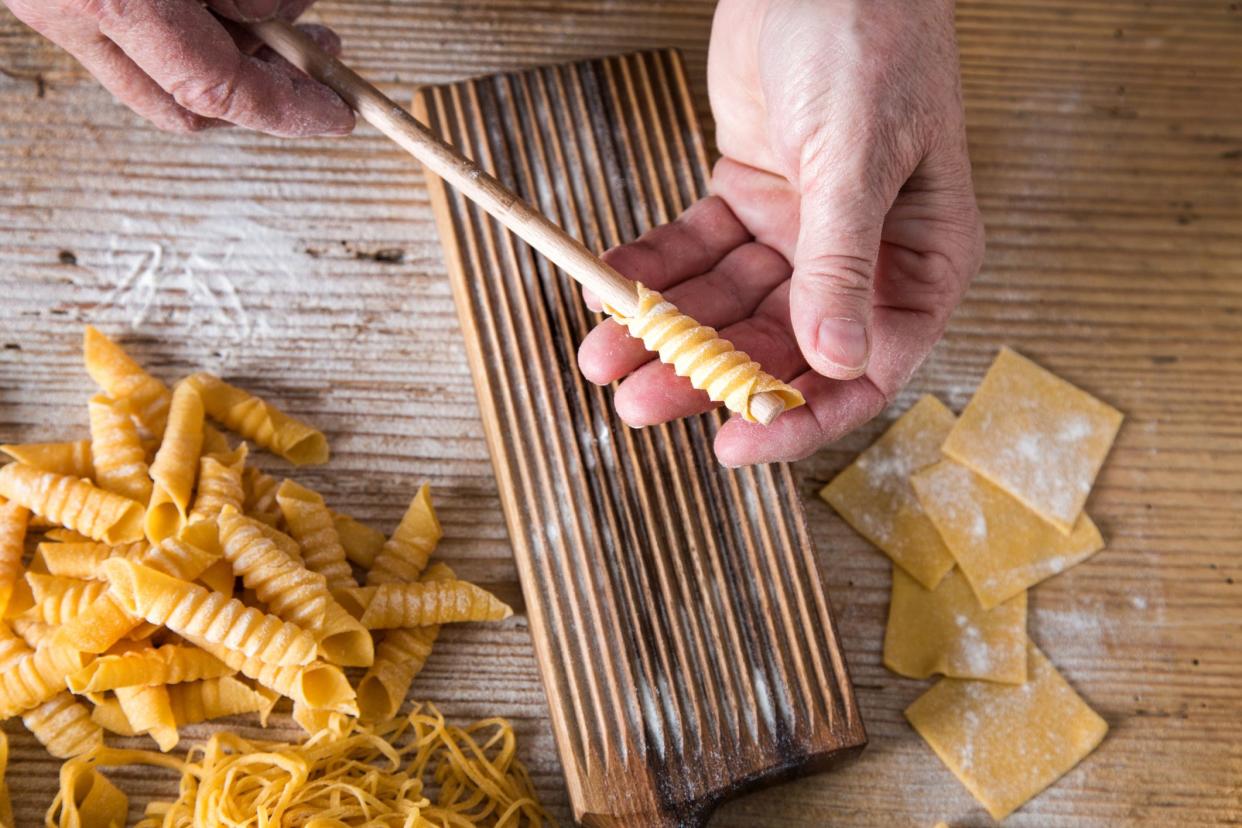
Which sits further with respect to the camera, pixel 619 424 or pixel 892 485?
pixel 892 485

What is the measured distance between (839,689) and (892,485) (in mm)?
312

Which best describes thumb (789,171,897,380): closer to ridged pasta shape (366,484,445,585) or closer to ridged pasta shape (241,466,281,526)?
ridged pasta shape (366,484,445,585)

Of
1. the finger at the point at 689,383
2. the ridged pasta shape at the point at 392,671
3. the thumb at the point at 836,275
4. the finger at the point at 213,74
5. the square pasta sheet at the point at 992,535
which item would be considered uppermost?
the finger at the point at 213,74

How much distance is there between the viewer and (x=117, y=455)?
4.15 ft

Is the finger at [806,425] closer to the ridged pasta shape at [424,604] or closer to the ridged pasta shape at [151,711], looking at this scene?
the ridged pasta shape at [424,604]

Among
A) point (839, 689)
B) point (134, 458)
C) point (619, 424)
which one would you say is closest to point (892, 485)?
point (839, 689)

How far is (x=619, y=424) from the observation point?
131cm

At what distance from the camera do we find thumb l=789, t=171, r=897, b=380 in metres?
1.01

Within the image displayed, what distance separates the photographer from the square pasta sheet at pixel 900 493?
141 centimetres

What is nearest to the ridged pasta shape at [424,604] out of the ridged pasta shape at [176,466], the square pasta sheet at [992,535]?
the ridged pasta shape at [176,466]

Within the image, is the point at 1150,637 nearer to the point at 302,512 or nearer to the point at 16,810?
the point at 302,512

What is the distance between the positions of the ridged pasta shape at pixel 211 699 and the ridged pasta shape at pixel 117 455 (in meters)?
0.24

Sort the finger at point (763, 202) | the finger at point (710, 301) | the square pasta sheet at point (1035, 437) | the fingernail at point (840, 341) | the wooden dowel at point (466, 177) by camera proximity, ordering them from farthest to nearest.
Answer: the square pasta sheet at point (1035, 437), the finger at point (763, 202), the finger at point (710, 301), the wooden dowel at point (466, 177), the fingernail at point (840, 341)

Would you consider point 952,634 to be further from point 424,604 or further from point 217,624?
point 217,624
